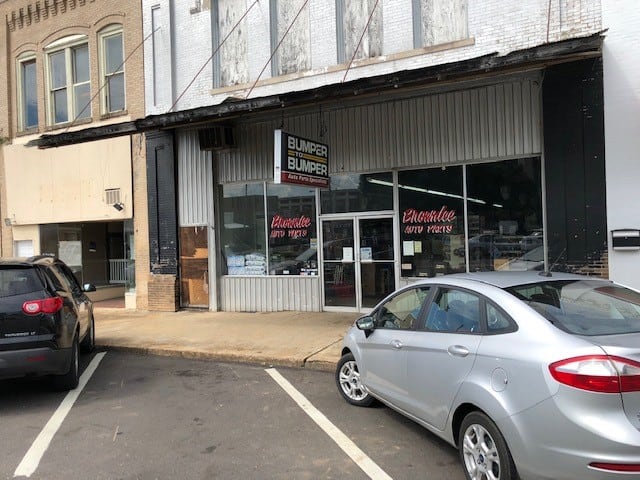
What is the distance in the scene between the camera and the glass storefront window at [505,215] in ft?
32.7

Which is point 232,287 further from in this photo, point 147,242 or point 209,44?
point 209,44

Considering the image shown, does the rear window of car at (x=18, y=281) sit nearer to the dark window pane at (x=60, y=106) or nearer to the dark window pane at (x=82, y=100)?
the dark window pane at (x=82, y=100)

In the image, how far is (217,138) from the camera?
12688 millimetres

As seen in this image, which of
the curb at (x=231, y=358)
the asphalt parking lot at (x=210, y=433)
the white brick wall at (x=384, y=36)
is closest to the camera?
the asphalt parking lot at (x=210, y=433)

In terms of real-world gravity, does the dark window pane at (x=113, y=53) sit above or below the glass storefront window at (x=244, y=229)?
above

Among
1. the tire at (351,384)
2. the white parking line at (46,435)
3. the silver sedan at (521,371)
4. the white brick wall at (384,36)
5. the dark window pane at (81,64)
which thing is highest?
the dark window pane at (81,64)

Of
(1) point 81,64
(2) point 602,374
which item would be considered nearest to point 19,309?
(2) point 602,374

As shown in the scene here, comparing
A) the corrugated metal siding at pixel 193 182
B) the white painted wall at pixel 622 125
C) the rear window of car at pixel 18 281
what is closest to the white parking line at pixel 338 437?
the rear window of car at pixel 18 281

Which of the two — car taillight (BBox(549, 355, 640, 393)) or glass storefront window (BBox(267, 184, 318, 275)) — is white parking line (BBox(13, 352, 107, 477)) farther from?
glass storefront window (BBox(267, 184, 318, 275))

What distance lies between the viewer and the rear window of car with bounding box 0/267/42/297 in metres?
6.26

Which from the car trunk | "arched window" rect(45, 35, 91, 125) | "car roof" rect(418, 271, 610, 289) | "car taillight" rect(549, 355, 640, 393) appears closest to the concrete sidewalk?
the car trunk

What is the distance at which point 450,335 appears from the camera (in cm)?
415

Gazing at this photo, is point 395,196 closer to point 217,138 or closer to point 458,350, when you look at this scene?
point 217,138

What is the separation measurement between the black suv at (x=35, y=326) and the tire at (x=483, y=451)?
15.2ft
